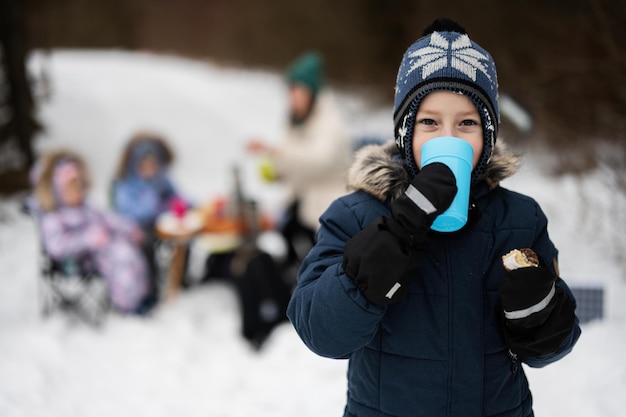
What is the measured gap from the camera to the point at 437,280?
141 centimetres

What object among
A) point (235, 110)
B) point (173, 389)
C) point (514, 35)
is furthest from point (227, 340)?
point (235, 110)

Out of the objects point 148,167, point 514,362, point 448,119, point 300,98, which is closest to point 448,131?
point 448,119

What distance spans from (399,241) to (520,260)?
30 cm

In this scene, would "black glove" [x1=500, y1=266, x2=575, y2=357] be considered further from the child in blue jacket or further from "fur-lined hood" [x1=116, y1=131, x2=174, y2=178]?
"fur-lined hood" [x1=116, y1=131, x2=174, y2=178]

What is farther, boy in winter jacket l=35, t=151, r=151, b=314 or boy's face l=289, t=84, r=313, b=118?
boy's face l=289, t=84, r=313, b=118

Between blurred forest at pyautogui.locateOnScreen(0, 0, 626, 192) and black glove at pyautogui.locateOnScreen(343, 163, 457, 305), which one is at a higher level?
blurred forest at pyautogui.locateOnScreen(0, 0, 626, 192)

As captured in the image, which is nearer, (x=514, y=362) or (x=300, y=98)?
(x=514, y=362)

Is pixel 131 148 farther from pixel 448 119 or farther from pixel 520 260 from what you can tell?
pixel 520 260

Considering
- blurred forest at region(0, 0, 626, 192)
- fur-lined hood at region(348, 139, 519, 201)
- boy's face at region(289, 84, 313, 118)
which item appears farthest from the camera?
blurred forest at region(0, 0, 626, 192)

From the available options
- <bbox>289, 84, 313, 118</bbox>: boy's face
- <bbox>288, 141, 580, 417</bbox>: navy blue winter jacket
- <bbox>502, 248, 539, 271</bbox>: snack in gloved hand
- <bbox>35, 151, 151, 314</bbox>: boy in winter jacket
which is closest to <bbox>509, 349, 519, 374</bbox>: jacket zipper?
<bbox>288, 141, 580, 417</bbox>: navy blue winter jacket

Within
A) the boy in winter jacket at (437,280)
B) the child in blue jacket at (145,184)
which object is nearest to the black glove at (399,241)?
the boy in winter jacket at (437,280)

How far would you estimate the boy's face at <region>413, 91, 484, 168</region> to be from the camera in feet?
4.68

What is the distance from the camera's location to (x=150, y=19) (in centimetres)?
1859

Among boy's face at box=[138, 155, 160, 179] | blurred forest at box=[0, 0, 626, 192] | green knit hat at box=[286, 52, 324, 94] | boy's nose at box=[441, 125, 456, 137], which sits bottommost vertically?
boy's face at box=[138, 155, 160, 179]
